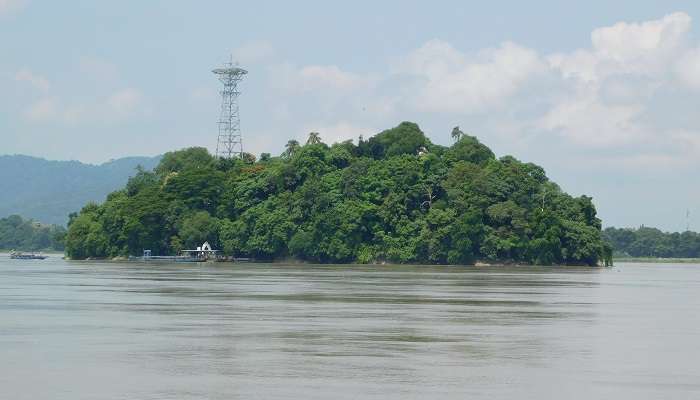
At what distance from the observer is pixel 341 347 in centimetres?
2867

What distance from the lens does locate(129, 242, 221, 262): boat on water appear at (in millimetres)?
132250

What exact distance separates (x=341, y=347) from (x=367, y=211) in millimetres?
104124

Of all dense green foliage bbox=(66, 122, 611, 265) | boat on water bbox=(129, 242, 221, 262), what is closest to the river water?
dense green foliage bbox=(66, 122, 611, 265)

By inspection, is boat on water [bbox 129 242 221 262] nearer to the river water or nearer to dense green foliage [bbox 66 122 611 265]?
dense green foliage [bbox 66 122 611 265]

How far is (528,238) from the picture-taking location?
12494 cm

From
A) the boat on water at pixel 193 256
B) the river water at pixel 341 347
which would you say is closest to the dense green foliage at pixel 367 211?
the boat on water at pixel 193 256

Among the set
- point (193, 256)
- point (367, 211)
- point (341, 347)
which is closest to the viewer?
point (341, 347)

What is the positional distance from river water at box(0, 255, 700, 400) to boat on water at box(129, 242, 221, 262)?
266 ft

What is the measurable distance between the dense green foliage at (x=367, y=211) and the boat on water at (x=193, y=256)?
1353mm

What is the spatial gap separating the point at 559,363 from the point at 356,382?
5.90 metres

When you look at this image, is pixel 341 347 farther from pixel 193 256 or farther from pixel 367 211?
pixel 193 256

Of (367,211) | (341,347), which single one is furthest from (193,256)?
(341,347)

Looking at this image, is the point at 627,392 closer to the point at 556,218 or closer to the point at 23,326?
the point at 23,326

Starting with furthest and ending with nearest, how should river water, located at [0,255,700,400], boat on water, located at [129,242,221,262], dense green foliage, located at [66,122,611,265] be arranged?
boat on water, located at [129,242,221,262] < dense green foliage, located at [66,122,611,265] < river water, located at [0,255,700,400]
